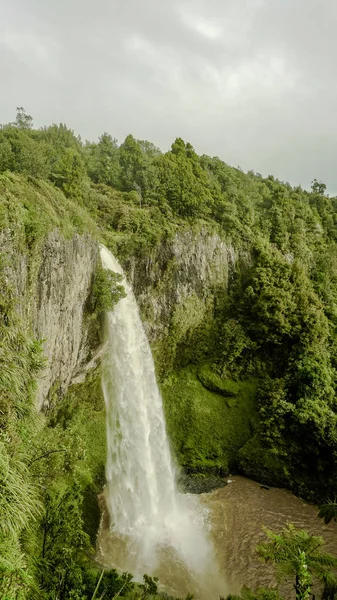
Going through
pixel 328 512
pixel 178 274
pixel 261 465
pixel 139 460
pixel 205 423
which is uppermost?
pixel 178 274

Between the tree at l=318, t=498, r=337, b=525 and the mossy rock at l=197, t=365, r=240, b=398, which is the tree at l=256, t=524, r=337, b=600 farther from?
the mossy rock at l=197, t=365, r=240, b=398

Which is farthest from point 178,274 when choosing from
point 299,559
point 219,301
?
point 299,559

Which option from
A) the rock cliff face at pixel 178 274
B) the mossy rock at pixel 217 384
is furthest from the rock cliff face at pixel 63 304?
the mossy rock at pixel 217 384

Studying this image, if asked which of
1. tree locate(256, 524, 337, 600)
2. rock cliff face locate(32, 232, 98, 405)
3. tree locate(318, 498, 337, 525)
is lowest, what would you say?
tree locate(256, 524, 337, 600)

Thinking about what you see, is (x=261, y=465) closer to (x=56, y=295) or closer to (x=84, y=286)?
(x=84, y=286)

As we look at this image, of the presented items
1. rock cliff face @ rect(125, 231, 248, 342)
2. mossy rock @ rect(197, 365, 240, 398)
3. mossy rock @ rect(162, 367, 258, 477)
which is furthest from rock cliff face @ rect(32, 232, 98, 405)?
mossy rock @ rect(197, 365, 240, 398)

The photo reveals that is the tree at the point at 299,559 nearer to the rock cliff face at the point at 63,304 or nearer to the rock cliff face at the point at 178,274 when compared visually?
the rock cliff face at the point at 63,304
